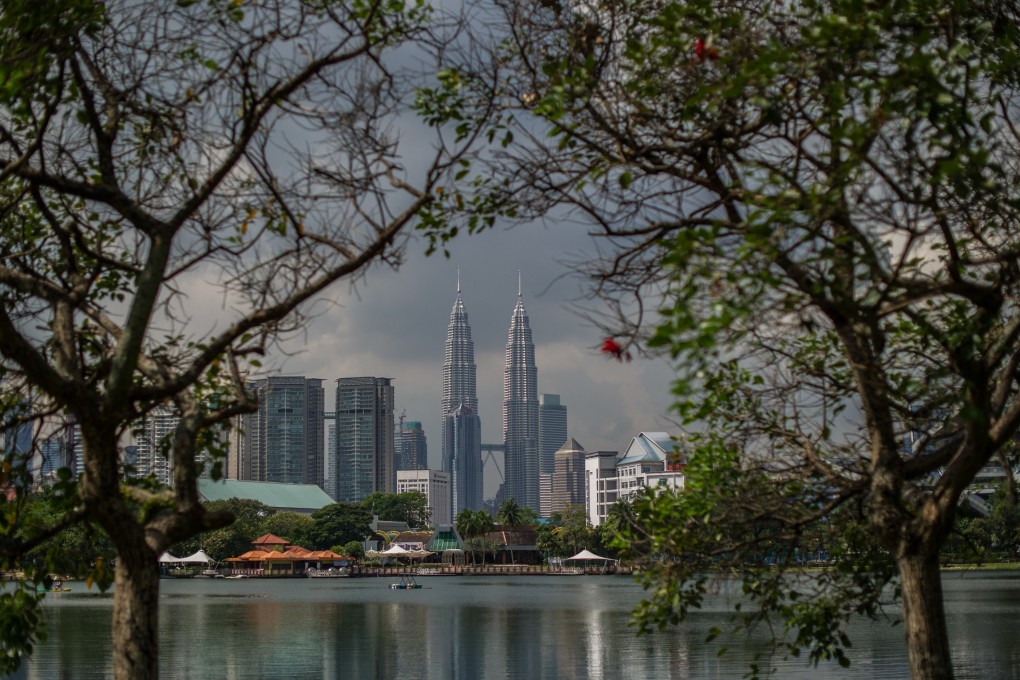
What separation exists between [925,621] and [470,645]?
30.0 metres

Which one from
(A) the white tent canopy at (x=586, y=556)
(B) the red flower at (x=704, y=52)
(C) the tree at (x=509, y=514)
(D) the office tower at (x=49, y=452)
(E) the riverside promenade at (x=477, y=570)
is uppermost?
(B) the red flower at (x=704, y=52)

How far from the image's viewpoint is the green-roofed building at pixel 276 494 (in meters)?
155

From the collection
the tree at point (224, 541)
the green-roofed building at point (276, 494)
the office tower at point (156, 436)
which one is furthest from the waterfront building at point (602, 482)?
the office tower at point (156, 436)

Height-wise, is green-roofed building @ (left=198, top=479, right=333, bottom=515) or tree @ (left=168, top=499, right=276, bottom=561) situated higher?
green-roofed building @ (left=198, top=479, right=333, bottom=515)

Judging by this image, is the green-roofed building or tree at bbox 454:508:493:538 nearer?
tree at bbox 454:508:493:538

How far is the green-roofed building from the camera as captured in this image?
154788 millimetres

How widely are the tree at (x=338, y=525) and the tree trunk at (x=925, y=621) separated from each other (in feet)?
419

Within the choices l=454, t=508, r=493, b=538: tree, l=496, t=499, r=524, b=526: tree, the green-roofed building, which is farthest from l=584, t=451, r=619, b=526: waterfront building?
l=454, t=508, r=493, b=538: tree

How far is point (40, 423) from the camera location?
814 centimetres

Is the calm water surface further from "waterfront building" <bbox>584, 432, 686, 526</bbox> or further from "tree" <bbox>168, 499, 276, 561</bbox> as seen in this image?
"waterfront building" <bbox>584, 432, 686, 526</bbox>

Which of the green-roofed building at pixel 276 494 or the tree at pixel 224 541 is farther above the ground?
the green-roofed building at pixel 276 494

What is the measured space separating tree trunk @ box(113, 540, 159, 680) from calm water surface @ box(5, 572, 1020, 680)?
18.6 m

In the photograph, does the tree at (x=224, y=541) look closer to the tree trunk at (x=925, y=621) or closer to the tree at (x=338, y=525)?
the tree at (x=338, y=525)

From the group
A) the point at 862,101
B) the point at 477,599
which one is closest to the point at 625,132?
the point at 862,101
